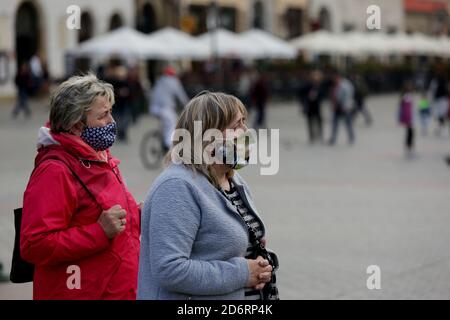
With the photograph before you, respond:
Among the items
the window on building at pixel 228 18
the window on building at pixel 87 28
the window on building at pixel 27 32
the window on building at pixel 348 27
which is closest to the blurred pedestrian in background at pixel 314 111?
A: the window on building at pixel 27 32

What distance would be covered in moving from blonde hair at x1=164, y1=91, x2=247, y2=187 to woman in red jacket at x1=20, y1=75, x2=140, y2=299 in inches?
23.2

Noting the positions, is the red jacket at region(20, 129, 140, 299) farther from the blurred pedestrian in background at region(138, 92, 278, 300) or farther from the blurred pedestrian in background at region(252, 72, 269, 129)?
the blurred pedestrian in background at region(252, 72, 269, 129)

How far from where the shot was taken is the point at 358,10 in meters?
63.3

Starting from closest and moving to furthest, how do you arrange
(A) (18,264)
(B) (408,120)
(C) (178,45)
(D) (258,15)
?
(A) (18,264) < (B) (408,120) < (C) (178,45) < (D) (258,15)

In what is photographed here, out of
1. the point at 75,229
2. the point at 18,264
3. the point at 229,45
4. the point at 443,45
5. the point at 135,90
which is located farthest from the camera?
the point at 443,45

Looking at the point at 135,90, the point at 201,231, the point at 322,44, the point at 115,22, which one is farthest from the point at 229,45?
the point at 201,231

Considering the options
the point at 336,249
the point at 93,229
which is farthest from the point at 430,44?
the point at 93,229

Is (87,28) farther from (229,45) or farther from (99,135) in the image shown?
(99,135)

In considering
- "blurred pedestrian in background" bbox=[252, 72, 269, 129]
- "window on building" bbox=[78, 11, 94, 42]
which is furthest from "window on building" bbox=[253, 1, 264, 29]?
"blurred pedestrian in background" bbox=[252, 72, 269, 129]

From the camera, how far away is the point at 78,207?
394cm

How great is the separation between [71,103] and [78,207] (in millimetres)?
431

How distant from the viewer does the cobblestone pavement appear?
7895 mm
